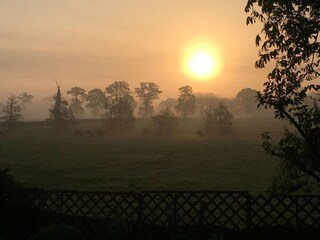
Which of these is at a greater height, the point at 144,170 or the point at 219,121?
the point at 219,121

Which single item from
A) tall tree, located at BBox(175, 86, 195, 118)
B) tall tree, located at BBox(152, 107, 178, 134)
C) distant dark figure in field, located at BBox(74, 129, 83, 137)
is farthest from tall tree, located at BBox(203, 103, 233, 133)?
tall tree, located at BBox(175, 86, 195, 118)

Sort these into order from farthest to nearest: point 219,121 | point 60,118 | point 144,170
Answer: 1. point 60,118
2. point 219,121
3. point 144,170

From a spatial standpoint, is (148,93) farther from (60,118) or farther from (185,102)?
(60,118)

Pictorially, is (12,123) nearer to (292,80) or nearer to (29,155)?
(29,155)

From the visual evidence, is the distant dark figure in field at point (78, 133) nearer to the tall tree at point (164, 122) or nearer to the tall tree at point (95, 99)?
the tall tree at point (164, 122)

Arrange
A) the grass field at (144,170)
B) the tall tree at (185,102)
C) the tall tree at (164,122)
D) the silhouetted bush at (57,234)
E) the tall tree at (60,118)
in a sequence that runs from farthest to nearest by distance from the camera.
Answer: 1. the tall tree at (185,102)
2. the tall tree at (60,118)
3. the tall tree at (164,122)
4. the grass field at (144,170)
5. the silhouetted bush at (57,234)

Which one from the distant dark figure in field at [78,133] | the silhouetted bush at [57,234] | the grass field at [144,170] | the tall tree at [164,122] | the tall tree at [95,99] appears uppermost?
the tall tree at [95,99]

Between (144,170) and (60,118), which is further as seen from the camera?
(60,118)

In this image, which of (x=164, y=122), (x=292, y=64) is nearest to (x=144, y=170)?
(x=292, y=64)

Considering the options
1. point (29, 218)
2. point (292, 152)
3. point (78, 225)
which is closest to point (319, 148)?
point (292, 152)

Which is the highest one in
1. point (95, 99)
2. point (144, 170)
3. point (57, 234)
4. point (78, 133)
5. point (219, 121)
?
point (95, 99)

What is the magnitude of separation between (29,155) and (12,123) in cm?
5751

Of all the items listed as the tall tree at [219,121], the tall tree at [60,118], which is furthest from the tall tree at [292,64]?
the tall tree at [60,118]

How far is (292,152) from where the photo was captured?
10.4m
